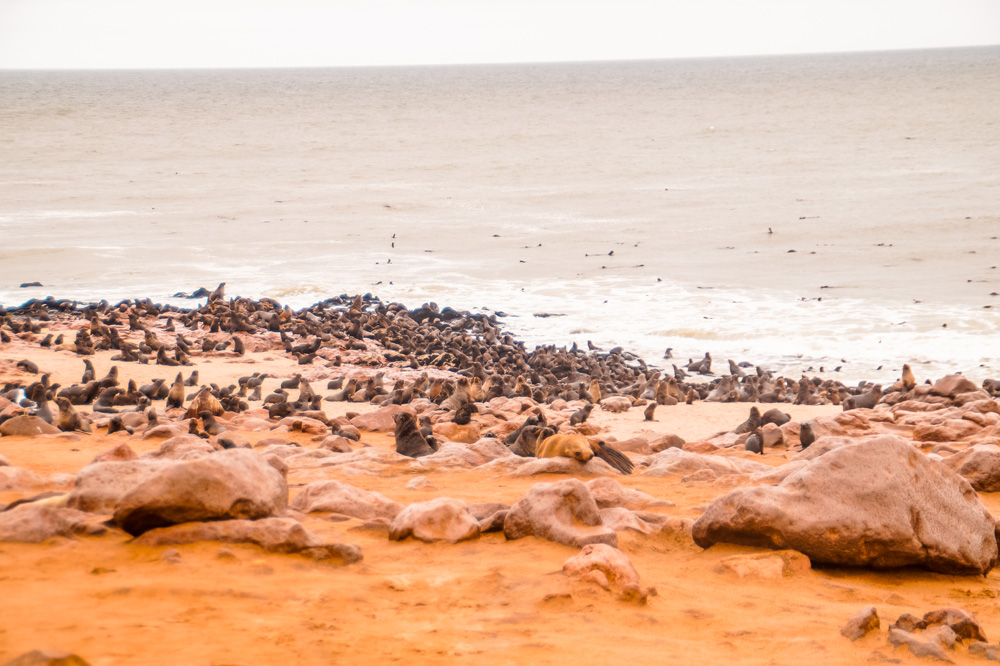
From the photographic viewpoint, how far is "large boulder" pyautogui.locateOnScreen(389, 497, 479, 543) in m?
5.22

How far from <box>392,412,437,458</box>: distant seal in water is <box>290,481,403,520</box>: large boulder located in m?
2.08

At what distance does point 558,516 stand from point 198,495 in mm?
2037

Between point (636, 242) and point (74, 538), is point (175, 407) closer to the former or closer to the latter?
point (74, 538)

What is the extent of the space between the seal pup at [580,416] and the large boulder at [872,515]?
195 inches

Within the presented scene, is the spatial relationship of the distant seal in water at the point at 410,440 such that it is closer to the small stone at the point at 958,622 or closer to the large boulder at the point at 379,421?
the large boulder at the point at 379,421

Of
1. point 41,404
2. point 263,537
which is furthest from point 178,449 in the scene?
point 41,404

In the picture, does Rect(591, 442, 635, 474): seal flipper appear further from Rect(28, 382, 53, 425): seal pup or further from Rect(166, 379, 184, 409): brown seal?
Rect(28, 382, 53, 425): seal pup

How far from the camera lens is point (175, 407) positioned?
1023 cm

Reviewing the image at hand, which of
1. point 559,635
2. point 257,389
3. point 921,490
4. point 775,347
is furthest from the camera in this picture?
point 775,347

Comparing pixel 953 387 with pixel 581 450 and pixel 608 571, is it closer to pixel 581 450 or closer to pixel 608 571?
pixel 581 450

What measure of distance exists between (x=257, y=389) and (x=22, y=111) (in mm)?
91531

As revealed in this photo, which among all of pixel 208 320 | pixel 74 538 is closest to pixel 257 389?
pixel 208 320

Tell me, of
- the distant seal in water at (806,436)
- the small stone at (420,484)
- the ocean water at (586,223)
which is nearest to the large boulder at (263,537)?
the small stone at (420,484)

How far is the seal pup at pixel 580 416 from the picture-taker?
404 inches
